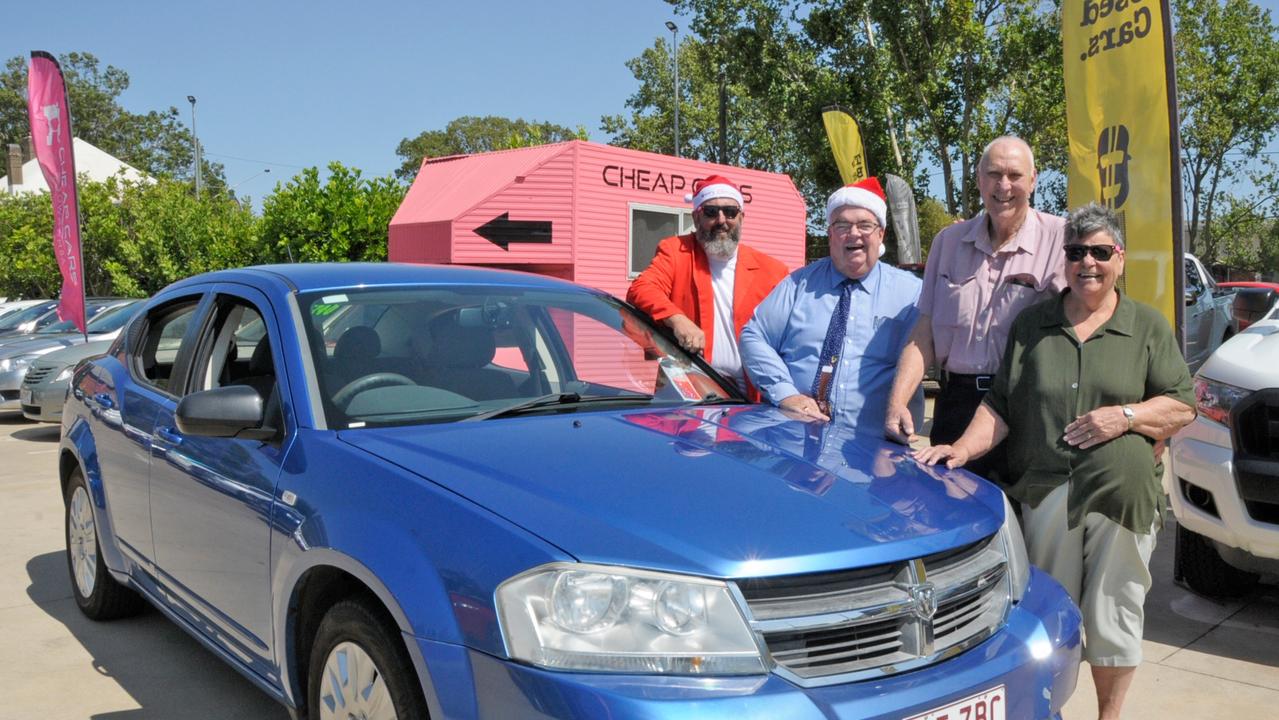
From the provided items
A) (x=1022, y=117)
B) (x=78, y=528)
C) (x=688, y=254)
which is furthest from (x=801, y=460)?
(x=1022, y=117)

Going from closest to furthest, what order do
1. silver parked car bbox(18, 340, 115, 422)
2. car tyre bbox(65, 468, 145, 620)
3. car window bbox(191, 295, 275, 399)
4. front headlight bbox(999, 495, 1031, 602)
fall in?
front headlight bbox(999, 495, 1031, 602)
car window bbox(191, 295, 275, 399)
car tyre bbox(65, 468, 145, 620)
silver parked car bbox(18, 340, 115, 422)

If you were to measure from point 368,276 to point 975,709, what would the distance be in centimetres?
224

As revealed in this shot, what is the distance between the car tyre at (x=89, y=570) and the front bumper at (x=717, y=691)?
288 cm

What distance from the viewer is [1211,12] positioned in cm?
2947

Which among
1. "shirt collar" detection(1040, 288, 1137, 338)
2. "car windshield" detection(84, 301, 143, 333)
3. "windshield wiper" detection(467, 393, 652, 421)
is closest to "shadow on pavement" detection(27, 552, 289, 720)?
"windshield wiper" detection(467, 393, 652, 421)

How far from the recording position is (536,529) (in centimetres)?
205

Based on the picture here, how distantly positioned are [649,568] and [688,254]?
8.90 feet

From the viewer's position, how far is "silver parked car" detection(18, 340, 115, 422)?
10406 mm

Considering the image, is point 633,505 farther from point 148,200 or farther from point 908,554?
point 148,200

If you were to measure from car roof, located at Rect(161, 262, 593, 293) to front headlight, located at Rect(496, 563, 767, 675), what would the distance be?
5.32 feet

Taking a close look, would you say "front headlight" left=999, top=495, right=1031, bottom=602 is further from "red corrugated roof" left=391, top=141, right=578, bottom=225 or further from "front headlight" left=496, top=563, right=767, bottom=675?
"red corrugated roof" left=391, top=141, right=578, bottom=225

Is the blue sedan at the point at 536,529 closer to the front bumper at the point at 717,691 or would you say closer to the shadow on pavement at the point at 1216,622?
the front bumper at the point at 717,691

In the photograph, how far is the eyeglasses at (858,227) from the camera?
12.2 ft

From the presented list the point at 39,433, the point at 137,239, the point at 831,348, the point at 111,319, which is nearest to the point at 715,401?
the point at 831,348
